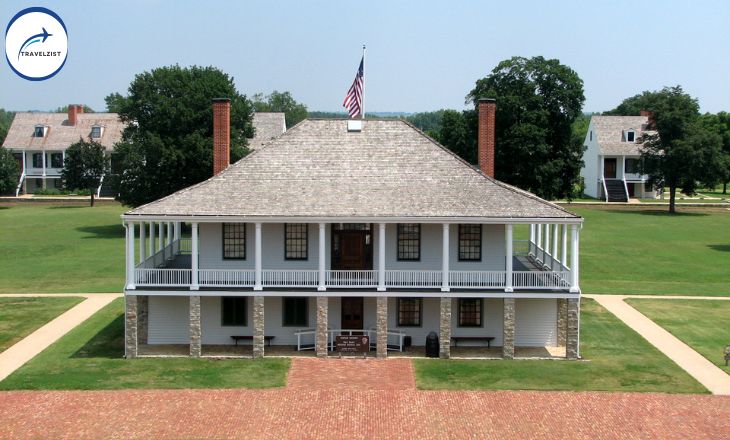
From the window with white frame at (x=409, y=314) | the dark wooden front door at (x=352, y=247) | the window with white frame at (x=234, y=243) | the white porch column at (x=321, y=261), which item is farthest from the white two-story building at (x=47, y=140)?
the white porch column at (x=321, y=261)

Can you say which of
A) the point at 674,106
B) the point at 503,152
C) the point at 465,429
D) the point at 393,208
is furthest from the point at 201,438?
the point at 674,106

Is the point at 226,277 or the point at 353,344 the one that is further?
the point at 226,277

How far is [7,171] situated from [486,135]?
2797 inches

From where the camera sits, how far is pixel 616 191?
9750 cm

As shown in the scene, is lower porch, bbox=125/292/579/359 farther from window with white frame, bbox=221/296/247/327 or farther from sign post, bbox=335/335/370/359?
sign post, bbox=335/335/370/359

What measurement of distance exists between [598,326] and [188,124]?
40.3 metres

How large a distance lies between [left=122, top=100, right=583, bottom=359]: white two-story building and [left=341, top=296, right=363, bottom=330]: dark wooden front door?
0.06 metres

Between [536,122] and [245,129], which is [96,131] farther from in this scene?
[536,122]

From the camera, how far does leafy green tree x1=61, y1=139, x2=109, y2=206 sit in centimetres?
9262

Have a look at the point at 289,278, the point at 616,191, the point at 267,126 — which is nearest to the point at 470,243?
the point at 289,278

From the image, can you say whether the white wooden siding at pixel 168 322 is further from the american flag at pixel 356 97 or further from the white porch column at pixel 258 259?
the american flag at pixel 356 97

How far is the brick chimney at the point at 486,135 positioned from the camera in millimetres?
37531

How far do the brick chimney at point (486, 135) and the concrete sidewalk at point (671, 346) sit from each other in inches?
383

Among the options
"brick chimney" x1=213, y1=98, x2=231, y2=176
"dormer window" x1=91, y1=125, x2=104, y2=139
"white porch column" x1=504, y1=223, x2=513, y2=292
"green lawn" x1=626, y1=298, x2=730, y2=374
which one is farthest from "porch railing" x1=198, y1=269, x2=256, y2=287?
"dormer window" x1=91, y1=125, x2=104, y2=139
